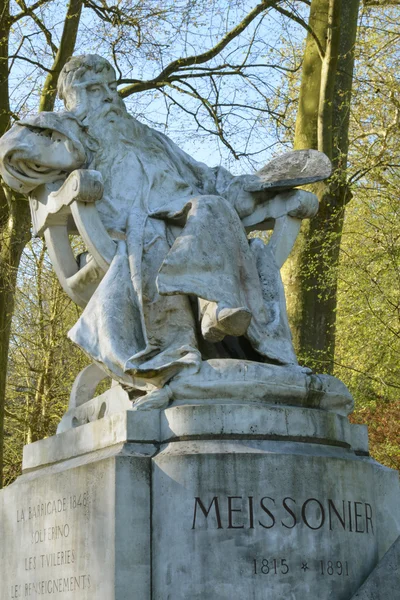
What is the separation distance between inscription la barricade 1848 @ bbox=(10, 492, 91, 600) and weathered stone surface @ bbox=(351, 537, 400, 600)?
1.22 m

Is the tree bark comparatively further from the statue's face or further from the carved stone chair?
the carved stone chair

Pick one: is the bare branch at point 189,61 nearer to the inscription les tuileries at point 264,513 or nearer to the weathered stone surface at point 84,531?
the weathered stone surface at point 84,531

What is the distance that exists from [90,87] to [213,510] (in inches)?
109

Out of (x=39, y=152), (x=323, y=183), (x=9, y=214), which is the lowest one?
(x=39, y=152)

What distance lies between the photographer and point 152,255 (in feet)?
18.2

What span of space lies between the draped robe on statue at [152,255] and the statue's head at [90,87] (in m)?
0.12

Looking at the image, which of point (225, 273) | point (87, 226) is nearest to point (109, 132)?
point (87, 226)

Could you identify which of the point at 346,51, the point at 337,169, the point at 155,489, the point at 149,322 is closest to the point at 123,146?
the point at 149,322

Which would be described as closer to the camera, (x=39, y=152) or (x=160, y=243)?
(x=160, y=243)

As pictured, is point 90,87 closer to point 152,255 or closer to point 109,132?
point 109,132

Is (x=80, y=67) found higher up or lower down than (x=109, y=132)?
higher up

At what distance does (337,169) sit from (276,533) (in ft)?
20.4

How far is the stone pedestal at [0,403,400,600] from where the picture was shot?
15.0ft

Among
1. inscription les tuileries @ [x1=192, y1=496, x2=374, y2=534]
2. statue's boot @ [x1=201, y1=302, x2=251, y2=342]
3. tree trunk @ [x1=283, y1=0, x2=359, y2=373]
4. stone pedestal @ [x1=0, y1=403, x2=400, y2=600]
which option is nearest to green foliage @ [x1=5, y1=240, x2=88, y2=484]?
tree trunk @ [x1=283, y1=0, x2=359, y2=373]
